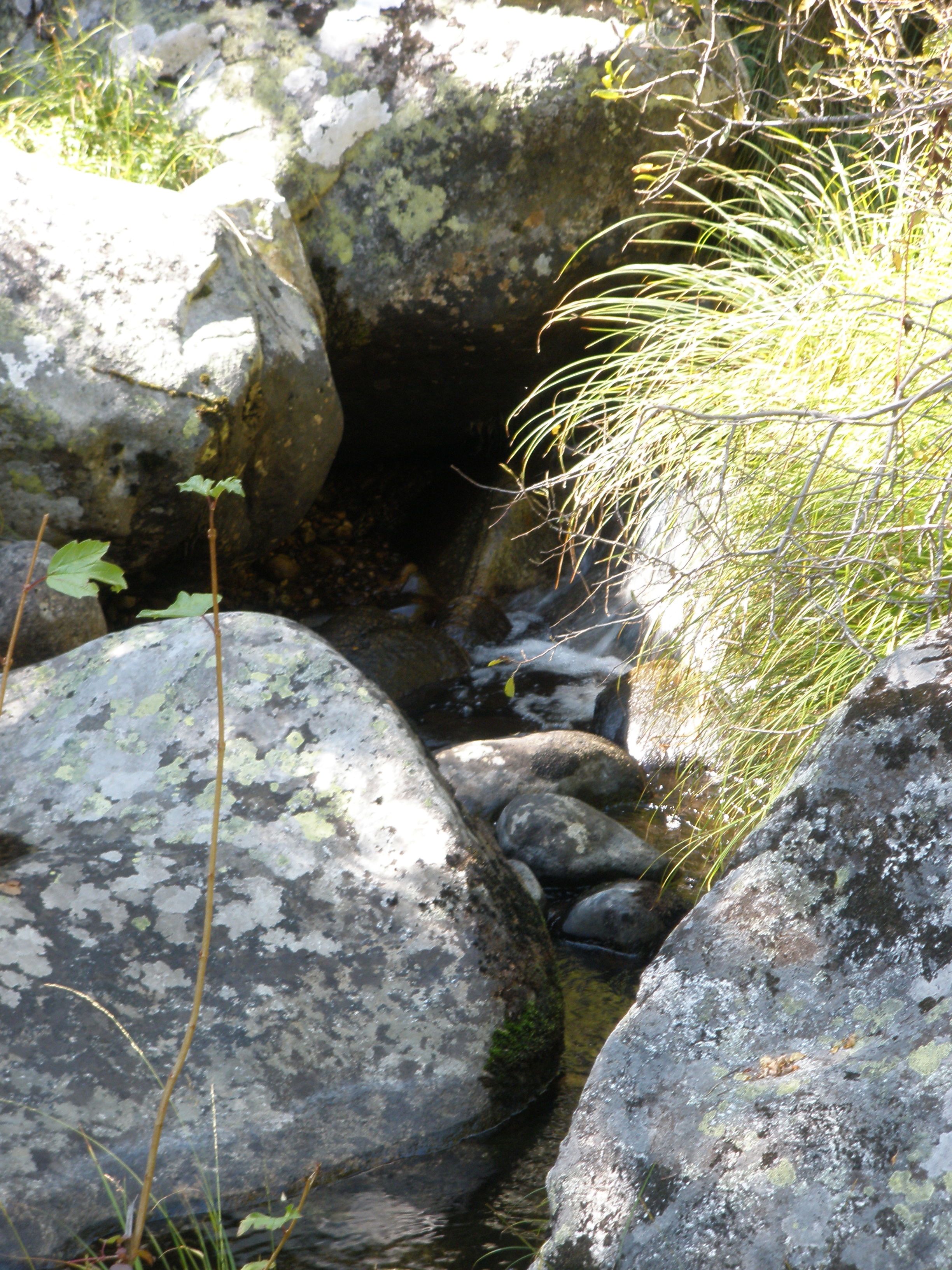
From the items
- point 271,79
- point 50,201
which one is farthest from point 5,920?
point 271,79

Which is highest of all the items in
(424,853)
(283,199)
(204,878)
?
(283,199)

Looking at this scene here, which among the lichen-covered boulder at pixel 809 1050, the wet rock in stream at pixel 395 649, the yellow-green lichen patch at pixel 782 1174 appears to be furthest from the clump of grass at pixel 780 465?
the wet rock in stream at pixel 395 649

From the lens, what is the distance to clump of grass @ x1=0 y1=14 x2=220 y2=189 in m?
4.35

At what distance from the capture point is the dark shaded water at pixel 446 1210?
1.76m

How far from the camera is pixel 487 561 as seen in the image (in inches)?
219

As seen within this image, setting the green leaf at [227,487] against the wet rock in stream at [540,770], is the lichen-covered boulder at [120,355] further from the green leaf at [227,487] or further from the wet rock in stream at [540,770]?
the green leaf at [227,487]

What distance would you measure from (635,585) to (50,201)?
294cm

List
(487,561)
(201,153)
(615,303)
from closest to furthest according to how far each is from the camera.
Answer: (615,303), (201,153), (487,561)

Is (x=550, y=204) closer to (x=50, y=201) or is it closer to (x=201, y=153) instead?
(x=201, y=153)

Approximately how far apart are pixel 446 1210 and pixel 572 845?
4.91ft

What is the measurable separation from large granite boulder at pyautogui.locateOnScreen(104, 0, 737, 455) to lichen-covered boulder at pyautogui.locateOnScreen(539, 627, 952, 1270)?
400cm

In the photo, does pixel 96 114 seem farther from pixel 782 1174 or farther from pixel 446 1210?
pixel 782 1174

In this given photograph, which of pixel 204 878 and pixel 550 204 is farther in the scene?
pixel 550 204

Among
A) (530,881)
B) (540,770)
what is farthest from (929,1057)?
(540,770)
